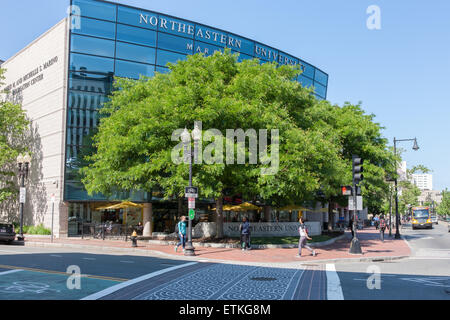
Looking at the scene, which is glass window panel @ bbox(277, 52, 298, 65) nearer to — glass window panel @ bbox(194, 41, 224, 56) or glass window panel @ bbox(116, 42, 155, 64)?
glass window panel @ bbox(194, 41, 224, 56)

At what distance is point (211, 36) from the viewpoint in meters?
38.0

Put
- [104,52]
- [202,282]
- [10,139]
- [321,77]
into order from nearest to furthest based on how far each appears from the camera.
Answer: [202,282]
[104,52]
[10,139]
[321,77]

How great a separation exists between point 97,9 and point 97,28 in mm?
1490

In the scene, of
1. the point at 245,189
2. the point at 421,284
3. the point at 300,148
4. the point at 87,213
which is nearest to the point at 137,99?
the point at 245,189

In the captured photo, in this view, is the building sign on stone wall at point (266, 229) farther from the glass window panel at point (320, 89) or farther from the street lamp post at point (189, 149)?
the glass window panel at point (320, 89)

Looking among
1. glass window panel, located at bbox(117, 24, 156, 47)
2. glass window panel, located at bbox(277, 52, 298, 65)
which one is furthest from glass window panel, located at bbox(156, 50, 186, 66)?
glass window panel, located at bbox(277, 52, 298, 65)

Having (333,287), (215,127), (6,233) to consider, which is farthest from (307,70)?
(333,287)

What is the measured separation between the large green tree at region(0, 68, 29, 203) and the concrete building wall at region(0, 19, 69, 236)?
1119 millimetres

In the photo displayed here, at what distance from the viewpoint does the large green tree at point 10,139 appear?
31594 millimetres

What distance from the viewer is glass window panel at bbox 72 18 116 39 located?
105ft

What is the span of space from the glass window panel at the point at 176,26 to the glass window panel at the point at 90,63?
5.64m

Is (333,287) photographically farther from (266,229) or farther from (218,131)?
(266,229)
